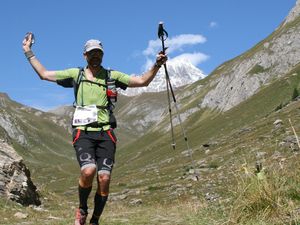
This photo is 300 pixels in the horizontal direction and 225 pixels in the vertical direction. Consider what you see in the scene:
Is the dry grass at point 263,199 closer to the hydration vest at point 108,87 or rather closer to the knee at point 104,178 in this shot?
the knee at point 104,178

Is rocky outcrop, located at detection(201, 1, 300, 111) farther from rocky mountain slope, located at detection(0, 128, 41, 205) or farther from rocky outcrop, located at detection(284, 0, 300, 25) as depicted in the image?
rocky mountain slope, located at detection(0, 128, 41, 205)

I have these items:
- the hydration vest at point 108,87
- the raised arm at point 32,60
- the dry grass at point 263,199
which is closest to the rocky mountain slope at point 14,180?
the raised arm at point 32,60

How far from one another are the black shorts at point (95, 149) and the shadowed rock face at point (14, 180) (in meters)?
9.75

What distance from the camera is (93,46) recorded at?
9477mm

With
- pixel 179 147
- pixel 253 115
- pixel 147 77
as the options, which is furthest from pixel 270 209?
pixel 179 147

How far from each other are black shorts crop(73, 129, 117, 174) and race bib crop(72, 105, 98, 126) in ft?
0.62

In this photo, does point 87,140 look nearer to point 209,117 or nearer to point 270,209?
point 270,209

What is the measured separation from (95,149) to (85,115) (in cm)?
68

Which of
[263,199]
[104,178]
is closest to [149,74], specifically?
[104,178]

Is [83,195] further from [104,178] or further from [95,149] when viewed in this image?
[95,149]

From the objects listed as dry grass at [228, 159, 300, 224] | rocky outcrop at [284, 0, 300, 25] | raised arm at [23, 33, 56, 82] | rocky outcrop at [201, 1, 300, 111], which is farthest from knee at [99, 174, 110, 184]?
rocky outcrop at [284, 0, 300, 25]

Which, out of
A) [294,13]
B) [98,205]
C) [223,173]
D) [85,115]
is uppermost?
[294,13]

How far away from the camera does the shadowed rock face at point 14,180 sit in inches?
740

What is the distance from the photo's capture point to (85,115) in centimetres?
935
